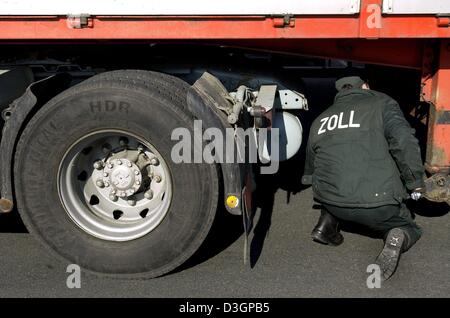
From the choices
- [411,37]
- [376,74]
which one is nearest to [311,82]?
[376,74]

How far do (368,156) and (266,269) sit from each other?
0.93 m

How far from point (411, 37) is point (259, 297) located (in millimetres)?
1659

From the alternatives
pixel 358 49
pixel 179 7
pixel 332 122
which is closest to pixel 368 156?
pixel 332 122

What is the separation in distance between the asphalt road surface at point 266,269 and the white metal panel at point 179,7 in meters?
1.50

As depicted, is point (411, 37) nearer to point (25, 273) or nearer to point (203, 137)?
point (203, 137)

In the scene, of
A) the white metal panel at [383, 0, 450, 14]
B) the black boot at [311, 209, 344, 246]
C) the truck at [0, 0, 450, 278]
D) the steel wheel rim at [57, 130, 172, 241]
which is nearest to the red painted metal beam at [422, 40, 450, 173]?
the truck at [0, 0, 450, 278]

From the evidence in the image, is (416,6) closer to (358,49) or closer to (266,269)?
(358,49)

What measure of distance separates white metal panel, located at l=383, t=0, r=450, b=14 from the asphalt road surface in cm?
149

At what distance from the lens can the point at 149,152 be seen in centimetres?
346

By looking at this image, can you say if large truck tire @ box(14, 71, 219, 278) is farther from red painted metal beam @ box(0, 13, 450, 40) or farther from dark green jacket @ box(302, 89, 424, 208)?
dark green jacket @ box(302, 89, 424, 208)

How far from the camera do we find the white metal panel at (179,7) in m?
3.13

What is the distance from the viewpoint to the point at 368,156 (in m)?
3.59

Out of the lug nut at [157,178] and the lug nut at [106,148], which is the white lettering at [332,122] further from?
the lug nut at [106,148]

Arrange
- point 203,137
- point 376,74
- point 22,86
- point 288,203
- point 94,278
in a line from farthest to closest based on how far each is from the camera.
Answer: point 288,203, point 376,74, point 22,86, point 94,278, point 203,137
